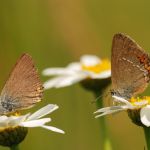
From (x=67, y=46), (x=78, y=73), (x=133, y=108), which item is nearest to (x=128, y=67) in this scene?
(x=133, y=108)

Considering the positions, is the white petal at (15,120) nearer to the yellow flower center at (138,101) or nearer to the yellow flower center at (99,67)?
the yellow flower center at (138,101)

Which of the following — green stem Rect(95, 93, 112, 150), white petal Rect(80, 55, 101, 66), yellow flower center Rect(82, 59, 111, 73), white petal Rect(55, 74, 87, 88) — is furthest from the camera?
white petal Rect(80, 55, 101, 66)

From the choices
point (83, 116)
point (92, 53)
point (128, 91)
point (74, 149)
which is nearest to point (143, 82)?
point (128, 91)

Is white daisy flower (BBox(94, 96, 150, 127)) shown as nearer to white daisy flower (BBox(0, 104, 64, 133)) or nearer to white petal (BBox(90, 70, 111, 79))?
white daisy flower (BBox(0, 104, 64, 133))

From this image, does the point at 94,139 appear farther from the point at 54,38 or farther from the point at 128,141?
the point at 54,38

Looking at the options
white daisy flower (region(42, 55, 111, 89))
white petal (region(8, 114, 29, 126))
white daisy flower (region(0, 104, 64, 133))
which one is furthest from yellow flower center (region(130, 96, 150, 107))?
white daisy flower (region(42, 55, 111, 89))

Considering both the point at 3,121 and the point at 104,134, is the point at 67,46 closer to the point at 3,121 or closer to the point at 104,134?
the point at 104,134
